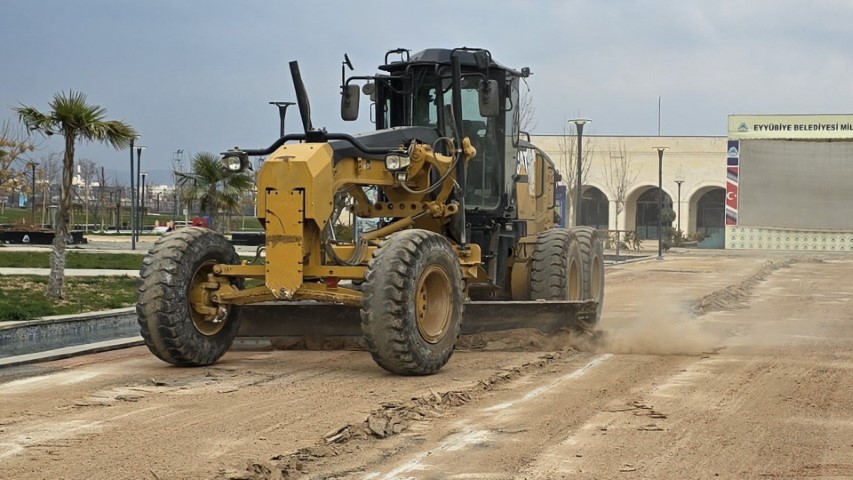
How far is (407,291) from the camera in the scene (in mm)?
10773

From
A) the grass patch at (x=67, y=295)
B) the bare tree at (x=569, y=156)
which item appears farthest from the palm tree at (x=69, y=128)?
the bare tree at (x=569, y=156)

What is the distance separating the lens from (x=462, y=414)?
9.16 metres

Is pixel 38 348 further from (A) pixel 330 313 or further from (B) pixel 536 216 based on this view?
(B) pixel 536 216

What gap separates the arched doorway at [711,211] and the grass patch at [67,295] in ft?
220

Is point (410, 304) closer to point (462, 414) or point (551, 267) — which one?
point (462, 414)

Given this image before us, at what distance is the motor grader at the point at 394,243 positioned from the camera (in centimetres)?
1115

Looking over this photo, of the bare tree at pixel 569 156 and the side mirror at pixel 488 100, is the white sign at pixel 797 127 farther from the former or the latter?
the side mirror at pixel 488 100


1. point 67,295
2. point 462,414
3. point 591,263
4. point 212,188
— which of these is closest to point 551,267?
point 591,263

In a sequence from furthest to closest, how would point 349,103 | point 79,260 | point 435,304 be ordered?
point 79,260 → point 349,103 → point 435,304

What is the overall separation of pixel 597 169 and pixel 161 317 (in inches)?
2842

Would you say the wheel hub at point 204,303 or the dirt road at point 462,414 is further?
the wheel hub at point 204,303

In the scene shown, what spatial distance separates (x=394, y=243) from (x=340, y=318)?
1.47 m

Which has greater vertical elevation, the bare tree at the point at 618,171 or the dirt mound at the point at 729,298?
the bare tree at the point at 618,171

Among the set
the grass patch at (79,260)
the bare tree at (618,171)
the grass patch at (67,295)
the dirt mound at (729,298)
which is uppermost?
the bare tree at (618,171)
